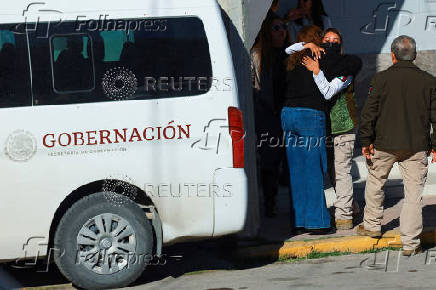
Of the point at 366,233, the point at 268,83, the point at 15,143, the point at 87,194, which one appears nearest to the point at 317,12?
the point at 268,83

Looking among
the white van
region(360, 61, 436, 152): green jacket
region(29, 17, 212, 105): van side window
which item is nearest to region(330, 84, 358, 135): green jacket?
region(360, 61, 436, 152): green jacket

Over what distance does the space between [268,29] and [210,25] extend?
2138 mm

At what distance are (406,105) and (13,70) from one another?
3.19m

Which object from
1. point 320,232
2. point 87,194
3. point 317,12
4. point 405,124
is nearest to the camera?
point 87,194

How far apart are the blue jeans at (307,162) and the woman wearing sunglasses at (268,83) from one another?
19.1 inches

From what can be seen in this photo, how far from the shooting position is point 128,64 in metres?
7.72

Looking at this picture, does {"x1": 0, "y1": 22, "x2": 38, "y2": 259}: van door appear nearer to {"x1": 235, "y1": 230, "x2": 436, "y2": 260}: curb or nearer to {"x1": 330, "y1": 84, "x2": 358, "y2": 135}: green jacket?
{"x1": 235, "y1": 230, "x2": 436, "y2": 260}: curb

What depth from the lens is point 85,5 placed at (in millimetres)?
7695

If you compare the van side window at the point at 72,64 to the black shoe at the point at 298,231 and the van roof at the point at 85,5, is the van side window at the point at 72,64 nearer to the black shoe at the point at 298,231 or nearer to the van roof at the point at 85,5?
the van roof at the point at 85,5

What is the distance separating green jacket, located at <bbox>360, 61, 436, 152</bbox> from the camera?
27.3 feet

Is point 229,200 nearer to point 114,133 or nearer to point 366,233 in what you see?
point 114,133

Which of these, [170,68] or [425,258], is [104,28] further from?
[425,258]

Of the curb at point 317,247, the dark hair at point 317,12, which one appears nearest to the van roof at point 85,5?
the curb at point 317,247

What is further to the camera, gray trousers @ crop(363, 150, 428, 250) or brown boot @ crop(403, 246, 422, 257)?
brown boot @ crop(403, 246, 422, 257)
